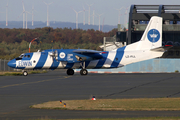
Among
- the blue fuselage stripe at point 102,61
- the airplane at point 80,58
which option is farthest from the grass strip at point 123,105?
the blue fuselage stripe at point 102,61

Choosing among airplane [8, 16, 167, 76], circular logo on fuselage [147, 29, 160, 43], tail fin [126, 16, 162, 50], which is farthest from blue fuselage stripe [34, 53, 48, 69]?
circular logo on fuselage [147, 29, 160, 43]

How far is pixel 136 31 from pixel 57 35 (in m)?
91.8

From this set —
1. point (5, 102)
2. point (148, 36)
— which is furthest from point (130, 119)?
point (148, 36)

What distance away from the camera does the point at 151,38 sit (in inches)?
1486

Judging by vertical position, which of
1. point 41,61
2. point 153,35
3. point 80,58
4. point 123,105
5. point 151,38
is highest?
point 153,35

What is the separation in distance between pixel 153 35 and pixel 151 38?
56 cm

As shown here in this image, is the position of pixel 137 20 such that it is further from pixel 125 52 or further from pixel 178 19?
pixel 125 52

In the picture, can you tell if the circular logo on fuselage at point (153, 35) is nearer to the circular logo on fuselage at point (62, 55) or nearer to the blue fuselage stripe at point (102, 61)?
the blue fuselage stripe at point (102, 61)

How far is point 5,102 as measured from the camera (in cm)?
1378

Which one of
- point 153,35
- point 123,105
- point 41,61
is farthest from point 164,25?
point 123,105

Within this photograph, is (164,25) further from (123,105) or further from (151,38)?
(123,105)

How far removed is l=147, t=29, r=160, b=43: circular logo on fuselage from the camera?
37.8 meters

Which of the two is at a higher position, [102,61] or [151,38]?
[151,38]

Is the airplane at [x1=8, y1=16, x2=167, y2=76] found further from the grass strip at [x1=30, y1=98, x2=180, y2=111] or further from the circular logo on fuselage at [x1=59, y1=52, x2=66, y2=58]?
the grass strip at [x1=30, y1=98, x2=180, y2=111]
